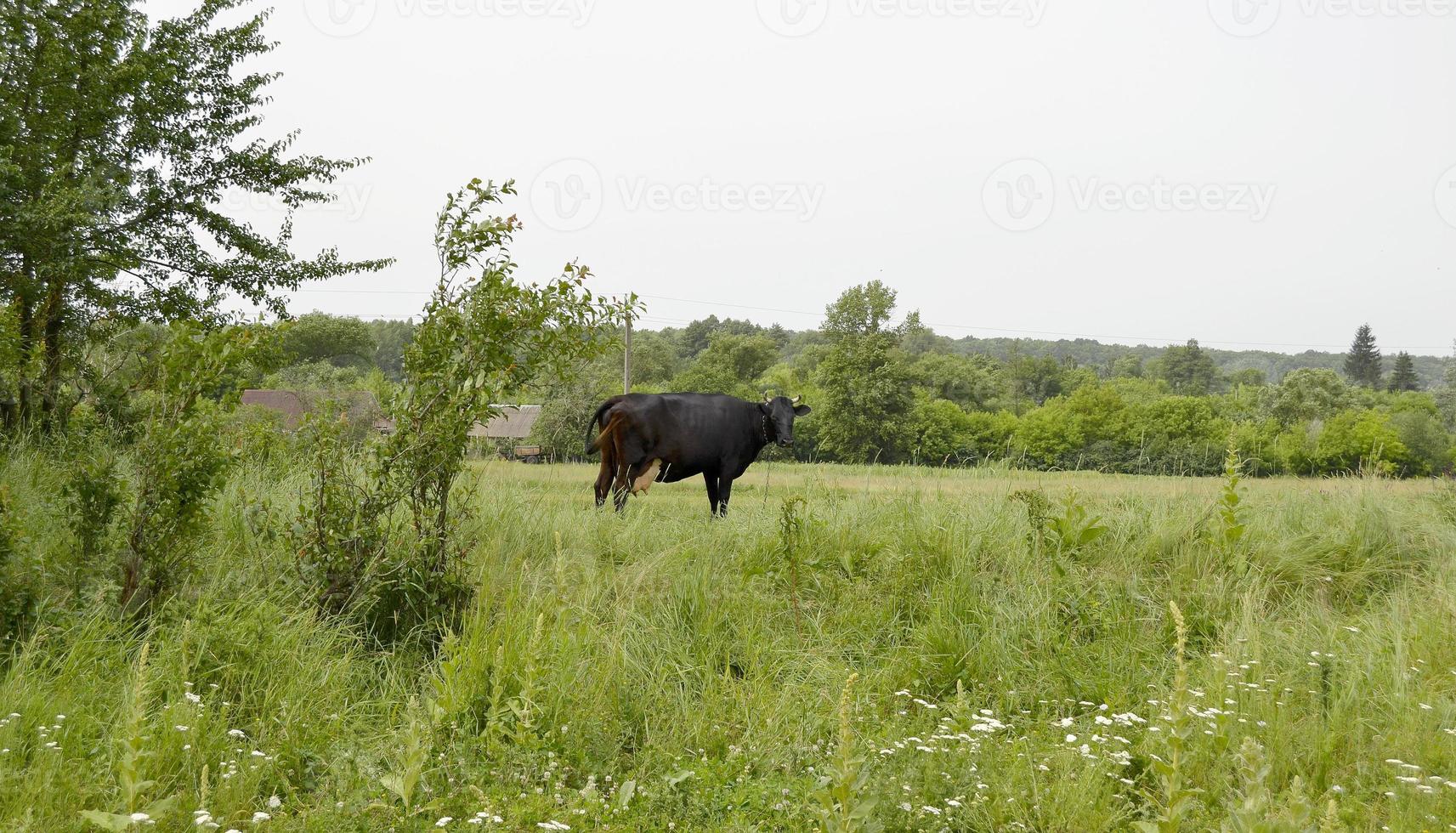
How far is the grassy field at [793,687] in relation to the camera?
10.9 ft

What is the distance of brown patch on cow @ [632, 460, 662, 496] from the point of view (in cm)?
1080

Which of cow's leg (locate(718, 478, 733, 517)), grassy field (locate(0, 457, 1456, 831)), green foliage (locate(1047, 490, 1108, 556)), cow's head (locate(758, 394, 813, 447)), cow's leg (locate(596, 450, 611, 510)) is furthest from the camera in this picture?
cow's head (locate(758, 394, 813, 447))

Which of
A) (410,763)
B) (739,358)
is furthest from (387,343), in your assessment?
(410,763)

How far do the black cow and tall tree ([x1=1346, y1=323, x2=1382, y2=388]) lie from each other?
110 m

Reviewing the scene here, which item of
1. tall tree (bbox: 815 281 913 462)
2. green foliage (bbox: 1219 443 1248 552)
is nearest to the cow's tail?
green foliage (bbox: 1219 443 1248 552)

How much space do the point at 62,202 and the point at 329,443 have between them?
19.4 feet

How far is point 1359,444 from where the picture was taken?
115 ft

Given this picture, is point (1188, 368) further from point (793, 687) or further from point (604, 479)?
point (793, 687)

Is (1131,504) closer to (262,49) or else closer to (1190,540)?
(1190,540)

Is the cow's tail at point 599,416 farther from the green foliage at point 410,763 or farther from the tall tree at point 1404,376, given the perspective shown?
the tall tree at point 1404,376

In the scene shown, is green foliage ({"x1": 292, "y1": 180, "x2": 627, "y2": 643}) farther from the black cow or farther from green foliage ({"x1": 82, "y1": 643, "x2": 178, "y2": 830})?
the black cow

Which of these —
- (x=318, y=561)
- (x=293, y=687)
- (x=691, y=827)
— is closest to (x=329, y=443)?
(x=318, y=561)

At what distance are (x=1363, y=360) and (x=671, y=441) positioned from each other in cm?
11688

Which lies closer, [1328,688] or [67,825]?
[67,825]
